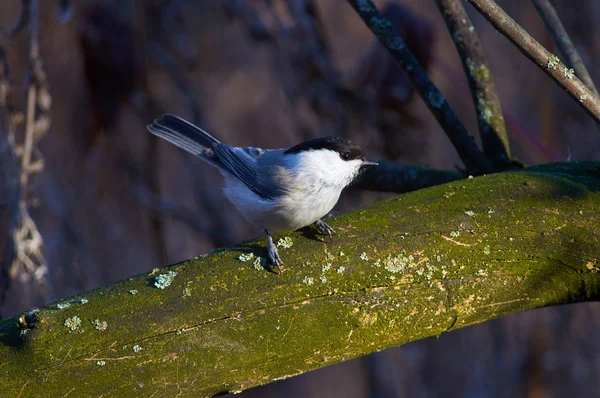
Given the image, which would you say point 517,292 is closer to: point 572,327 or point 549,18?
point 549,18

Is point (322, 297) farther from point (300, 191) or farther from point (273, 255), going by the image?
point (300, 191)

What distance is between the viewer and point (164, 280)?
1.70 metres

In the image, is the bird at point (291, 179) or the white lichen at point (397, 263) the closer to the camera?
the white lichen at point (397, 263)

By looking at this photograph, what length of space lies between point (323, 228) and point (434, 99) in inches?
39.0

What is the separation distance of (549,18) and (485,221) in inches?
49.7

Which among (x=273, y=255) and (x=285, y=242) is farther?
(x=285, y=242)

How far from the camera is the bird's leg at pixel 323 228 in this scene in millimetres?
1887

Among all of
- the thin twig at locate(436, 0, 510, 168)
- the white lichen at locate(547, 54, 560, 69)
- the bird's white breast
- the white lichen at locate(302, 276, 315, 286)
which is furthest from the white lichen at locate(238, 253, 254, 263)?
the thin twig at locate(436, 0, 510, 168)

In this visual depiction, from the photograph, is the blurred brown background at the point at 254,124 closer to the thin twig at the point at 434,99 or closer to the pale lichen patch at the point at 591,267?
the thin twig at the point at 434,99

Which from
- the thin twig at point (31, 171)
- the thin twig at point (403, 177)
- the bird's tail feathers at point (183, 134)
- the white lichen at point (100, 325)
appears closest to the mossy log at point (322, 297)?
the white lichen at point (100, 325)

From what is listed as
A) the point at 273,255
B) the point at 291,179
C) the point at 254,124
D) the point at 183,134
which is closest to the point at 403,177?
the point at 291,179

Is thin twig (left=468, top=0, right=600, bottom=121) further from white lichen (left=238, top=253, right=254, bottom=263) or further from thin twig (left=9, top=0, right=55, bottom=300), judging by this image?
thin twig (left=9, top=0, right=55, bottom=300)

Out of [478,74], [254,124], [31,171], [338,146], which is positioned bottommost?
[254,124]

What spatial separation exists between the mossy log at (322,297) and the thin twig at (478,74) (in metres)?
0.71
